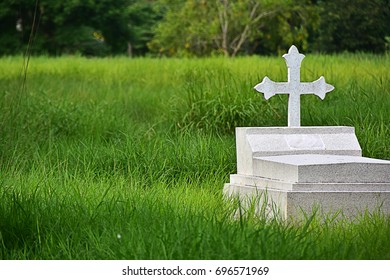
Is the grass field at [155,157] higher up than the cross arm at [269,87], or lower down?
lower down

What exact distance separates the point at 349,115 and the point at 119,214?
4.15 meters

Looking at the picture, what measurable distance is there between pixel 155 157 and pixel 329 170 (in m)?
2.54

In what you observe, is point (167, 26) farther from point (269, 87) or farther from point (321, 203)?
point (321, 203)

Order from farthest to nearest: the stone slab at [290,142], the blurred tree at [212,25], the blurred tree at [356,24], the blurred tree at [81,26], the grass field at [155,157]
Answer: the blurred tree at [81,26], the blurred tree at [212,25], the blurred tree at [356,24], the stone slab at [290,142], the grass field at [155,157]

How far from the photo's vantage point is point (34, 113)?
1039 cm

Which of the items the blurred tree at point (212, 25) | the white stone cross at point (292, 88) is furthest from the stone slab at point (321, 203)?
the blurred tree at point (212, 25)

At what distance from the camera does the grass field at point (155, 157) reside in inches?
209

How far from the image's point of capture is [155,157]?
8.52 meters

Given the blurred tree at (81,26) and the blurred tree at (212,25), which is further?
the blurred tree at (81,26)

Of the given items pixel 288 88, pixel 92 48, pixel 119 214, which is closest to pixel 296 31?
pixel 92 48

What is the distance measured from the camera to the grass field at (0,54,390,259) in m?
5.32

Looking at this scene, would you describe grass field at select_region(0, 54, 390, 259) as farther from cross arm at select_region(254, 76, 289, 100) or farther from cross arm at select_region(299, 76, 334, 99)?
Answer: cross arm at select_region(299, 76, 334, 99)

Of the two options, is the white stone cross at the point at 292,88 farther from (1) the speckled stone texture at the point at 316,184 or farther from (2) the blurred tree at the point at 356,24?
(2) the blurred tree at the point at 356,24

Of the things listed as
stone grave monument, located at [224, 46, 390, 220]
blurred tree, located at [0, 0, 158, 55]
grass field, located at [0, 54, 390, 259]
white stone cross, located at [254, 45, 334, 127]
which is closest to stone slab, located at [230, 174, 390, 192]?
stone grave monument, located at [224, 46, 390, 220]
